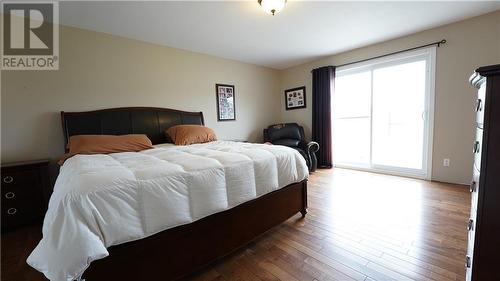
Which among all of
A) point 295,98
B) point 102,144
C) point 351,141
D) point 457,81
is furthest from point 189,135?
point 457,81

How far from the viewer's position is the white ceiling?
7.79 feet

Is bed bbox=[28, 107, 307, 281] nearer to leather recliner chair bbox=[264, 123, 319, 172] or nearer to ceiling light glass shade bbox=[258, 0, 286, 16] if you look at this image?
ceiling light glass shade bbox=[258, 0, 286, 16]

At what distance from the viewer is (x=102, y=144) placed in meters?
2.28

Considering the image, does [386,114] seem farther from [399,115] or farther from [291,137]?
[291,137]

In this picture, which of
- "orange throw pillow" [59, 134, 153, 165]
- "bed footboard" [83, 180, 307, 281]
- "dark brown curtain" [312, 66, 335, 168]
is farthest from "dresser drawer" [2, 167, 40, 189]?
"dark brown curtain" [312, 66, 335, 168]

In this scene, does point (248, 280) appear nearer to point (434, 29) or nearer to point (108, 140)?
point (108, 140)

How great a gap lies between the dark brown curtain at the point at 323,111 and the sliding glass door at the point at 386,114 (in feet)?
0.49

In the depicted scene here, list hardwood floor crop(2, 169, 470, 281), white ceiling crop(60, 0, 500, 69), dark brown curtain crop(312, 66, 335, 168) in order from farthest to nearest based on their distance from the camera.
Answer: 1. dark brown curtain crop(312, 66, 335, 168)
2. white ceiling crop(60, 0, 500, 69)
3. hardwood floor crop(2, 169, 470, 281)

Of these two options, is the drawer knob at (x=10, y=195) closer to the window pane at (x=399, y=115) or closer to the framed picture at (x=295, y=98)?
the framed picture at (x=295, y=98)

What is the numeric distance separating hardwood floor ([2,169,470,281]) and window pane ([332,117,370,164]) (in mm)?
1433

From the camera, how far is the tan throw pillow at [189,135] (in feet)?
9.68

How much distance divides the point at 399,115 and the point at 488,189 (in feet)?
10.8

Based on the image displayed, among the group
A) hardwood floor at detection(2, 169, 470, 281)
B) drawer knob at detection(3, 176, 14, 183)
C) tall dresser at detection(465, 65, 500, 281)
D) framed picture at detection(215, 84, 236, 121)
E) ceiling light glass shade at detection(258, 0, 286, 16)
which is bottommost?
hardwood floor at detection(2, 169, 470, 281)

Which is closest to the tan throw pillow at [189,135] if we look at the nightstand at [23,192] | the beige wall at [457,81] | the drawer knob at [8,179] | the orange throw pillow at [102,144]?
the orange throw pillow at [102,144]
